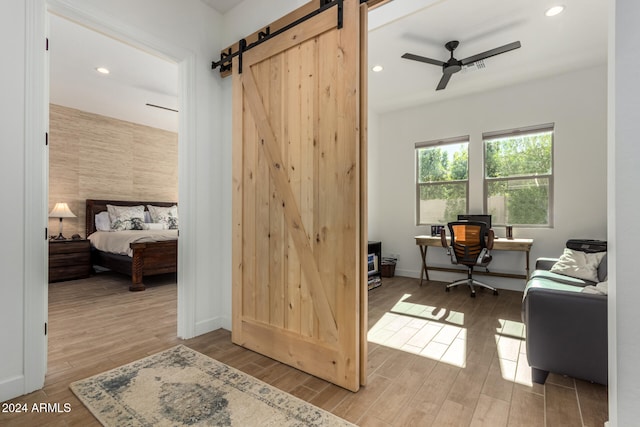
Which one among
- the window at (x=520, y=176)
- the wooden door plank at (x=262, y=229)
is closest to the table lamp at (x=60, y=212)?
the wooden door plank at (x=262, y=229)

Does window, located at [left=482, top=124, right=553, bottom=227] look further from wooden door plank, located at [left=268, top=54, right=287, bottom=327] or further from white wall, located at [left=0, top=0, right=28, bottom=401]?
white wall, located at [left=0, top=0, right=28, bottom=401]

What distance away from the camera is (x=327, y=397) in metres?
1.70

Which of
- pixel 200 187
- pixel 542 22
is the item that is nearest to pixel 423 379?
pixel 200 187

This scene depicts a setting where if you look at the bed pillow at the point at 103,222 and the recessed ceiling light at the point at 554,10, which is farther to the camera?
the bed pillow at the point at 103,222

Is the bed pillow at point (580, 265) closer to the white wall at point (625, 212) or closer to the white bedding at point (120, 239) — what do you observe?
the white wall at point (625, 212)

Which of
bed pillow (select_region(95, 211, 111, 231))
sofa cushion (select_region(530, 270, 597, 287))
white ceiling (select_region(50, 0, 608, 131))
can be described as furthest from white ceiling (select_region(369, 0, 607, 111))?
bed pillow (select_region(95, 211, 111, 231))

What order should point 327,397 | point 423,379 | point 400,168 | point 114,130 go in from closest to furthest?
point 327,397 → point 423,379 → point 400,168 → point 114,130

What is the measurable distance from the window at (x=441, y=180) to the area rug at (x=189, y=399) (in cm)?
411

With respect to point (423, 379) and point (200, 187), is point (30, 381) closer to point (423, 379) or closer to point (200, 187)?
point (200, 187)

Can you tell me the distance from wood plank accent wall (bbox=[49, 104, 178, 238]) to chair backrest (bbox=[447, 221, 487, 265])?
5.84 meters

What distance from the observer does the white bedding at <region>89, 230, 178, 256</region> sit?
429 cm

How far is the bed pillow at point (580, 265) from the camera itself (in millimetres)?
2670

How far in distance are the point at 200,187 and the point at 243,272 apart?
848mm

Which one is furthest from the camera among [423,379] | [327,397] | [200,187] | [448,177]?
[448,177]
